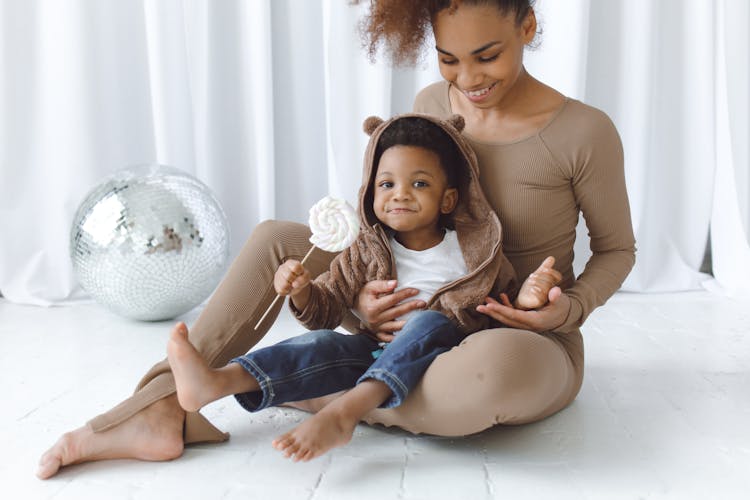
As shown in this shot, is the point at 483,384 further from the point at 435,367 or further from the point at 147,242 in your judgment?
the point at 147,242

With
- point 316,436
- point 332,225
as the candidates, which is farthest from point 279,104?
point 316,436

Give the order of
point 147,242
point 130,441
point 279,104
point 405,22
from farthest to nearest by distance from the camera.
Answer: point 279,104 < point 147,242 < point 405,22 < point 130,441

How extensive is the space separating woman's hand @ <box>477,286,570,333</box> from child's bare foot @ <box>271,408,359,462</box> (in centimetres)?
32

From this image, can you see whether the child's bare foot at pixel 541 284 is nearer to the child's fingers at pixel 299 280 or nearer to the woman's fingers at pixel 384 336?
the woman's fingers at pixel 384 336

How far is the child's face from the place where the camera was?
154 cm

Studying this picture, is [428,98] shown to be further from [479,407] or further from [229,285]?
[479,407]

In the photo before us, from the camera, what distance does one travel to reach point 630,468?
4.57 feet

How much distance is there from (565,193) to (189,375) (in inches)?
31.4

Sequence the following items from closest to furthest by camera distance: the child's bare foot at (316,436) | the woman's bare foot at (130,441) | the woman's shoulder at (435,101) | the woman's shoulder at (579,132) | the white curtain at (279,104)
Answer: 1. the child's bare foot at (316,436)
2. the woman's bare foot at (130,441)
3. the woman's shoulder at (579,132)
4. the woman's shoulder at (435,101)
5. the white curtain at (279,104)

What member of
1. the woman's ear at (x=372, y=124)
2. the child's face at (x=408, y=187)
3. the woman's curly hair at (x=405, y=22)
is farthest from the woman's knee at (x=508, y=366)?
the woman's curly hair at (x=405, y=22)

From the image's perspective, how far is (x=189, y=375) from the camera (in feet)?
4.40

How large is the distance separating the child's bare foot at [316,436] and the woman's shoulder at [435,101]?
2.40 feet

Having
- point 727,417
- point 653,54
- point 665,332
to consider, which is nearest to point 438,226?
point 727,417

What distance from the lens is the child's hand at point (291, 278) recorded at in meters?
1.40
